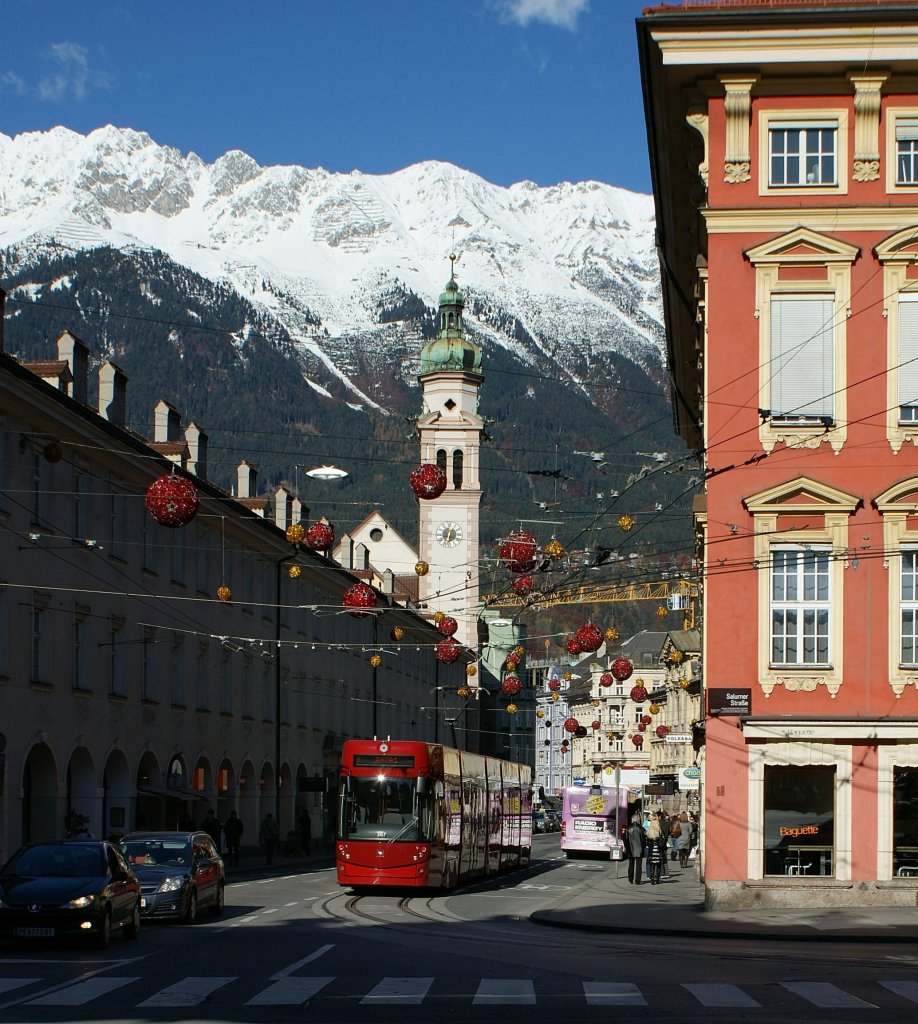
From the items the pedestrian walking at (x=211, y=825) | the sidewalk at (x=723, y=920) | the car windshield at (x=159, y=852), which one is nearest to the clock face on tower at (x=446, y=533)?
the pedestrian walking at (x=211, y=825)

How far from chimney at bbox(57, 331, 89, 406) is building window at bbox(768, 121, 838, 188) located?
66.3ft

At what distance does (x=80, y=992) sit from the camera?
1814 cm

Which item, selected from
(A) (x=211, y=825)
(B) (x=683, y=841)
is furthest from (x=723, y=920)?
(B) (x=683, y=841)

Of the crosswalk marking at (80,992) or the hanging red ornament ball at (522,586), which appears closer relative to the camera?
the crosswalk marking at (80,992)

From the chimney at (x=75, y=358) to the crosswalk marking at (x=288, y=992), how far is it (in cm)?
2907

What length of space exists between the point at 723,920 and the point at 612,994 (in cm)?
1252

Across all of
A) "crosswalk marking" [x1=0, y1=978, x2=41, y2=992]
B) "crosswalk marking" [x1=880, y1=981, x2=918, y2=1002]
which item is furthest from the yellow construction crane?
"crosswalk marking" [x1=0, y1=978, x2=41, y2=992]

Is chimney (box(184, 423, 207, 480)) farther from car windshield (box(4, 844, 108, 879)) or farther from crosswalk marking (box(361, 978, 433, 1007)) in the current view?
crosswalk marking (box(361, 978, 433, 1007))

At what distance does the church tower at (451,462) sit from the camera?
11856 cm

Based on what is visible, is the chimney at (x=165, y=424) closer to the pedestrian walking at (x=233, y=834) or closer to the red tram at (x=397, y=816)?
the pedestrian walking at (x=233, y=834)

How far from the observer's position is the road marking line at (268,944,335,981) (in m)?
20.1

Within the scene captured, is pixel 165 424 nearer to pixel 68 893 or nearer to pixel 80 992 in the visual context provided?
pixel 68 893

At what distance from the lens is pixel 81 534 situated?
151ft

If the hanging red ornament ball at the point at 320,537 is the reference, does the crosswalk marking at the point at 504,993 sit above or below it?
below
